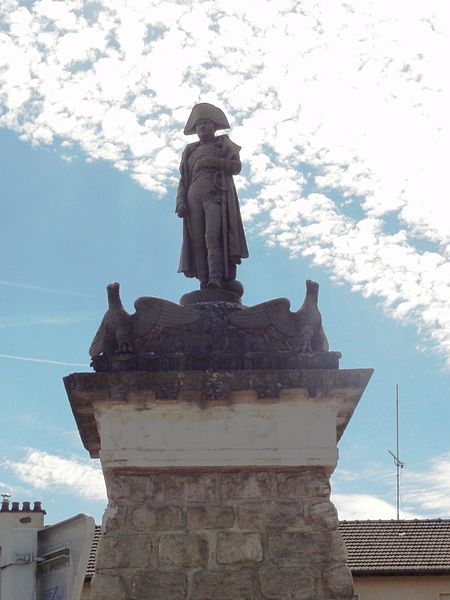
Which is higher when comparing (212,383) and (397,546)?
(397,546)

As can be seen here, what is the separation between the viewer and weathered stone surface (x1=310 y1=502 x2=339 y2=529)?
18.8 ft

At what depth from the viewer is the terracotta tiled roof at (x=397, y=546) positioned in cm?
2359

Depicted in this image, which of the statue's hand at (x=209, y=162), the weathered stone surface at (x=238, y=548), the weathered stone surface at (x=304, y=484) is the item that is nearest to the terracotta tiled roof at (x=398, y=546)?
the statue's hand at (x=209, y=162)

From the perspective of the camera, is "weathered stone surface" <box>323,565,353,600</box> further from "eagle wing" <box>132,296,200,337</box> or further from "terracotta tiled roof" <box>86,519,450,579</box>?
"terracotta tiled roof" <box>86,519,450,579</box>

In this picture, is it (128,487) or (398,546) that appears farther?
(398,546)

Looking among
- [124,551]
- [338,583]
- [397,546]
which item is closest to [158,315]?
[124,551]

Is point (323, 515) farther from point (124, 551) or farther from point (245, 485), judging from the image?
point (124, 551)

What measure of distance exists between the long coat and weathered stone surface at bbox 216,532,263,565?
181 centimetres

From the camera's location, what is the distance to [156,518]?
575cm

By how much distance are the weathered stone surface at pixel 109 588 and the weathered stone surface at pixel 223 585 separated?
1.34 feet

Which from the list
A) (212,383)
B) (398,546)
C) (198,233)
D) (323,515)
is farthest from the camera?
(398,546)

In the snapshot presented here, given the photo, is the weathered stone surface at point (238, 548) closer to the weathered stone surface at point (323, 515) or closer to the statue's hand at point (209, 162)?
the weathered stone surface at point (323, 515)

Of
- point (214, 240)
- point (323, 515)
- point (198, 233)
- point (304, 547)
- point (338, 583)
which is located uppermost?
point (198, 233)

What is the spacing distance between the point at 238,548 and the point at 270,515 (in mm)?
263
